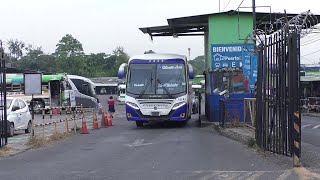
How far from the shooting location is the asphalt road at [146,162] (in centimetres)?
965

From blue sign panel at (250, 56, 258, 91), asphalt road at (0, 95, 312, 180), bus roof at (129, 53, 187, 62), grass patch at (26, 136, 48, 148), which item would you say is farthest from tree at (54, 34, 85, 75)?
asphalt road at (0, 95, 312, 180)

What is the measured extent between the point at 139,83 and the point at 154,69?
3.28ft

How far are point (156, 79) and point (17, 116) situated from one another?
6.67m

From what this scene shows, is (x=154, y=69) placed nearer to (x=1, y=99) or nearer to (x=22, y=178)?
(x=1, y=99)

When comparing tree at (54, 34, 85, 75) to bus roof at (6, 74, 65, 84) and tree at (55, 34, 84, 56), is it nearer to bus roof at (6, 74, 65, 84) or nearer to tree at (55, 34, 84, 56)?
tree at (55, 34, 84, 56)

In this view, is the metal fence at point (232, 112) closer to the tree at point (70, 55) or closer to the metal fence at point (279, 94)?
the metal fence at point (279, 94)

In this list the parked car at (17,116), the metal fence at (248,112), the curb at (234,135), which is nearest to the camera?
the curb at (234,135)

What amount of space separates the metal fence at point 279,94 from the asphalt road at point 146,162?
0.52 meters

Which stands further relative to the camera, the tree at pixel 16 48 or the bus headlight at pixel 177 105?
the tree at pixel 16 48

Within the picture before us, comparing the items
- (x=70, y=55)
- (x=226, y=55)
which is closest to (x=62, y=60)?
(x=70, y=55)

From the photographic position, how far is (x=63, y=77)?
41.9 meters

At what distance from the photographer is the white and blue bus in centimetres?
2288

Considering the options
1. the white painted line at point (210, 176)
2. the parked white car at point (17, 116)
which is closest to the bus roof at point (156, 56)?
the parked white car at point (17, 116)

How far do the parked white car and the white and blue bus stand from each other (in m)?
4.67
